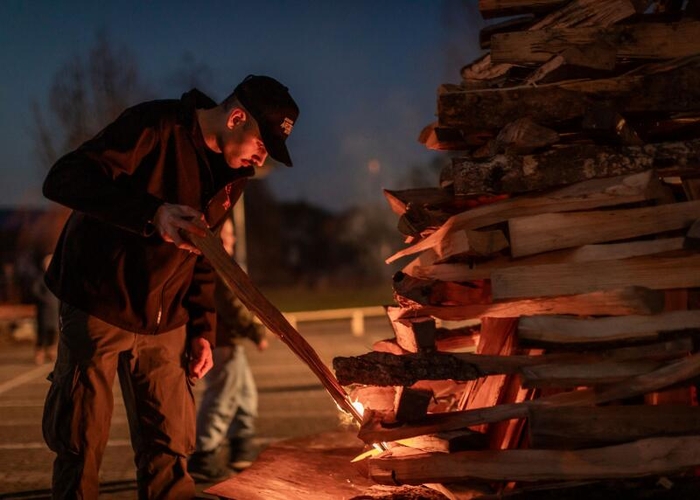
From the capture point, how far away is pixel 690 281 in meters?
3.54

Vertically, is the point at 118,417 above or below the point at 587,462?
below

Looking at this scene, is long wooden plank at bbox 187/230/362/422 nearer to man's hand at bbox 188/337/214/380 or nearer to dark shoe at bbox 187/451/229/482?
man's hand at bbox 188/337/214/380

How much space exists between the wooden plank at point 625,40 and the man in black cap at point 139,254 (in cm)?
123

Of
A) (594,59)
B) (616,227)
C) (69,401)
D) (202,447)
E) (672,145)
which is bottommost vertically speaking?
(202,447)

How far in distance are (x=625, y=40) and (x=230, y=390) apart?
11.7ft

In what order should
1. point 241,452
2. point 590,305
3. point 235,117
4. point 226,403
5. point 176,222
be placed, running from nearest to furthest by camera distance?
point 176,222, point 590,305, point 235,117, point 226,403, point 241,452

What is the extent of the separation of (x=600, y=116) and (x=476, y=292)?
44.2 inches

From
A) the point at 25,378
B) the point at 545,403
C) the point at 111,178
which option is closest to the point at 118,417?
the point at 25,378

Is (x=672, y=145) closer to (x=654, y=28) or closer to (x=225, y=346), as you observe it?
(x=654, y=28)

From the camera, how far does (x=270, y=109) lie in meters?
3.60

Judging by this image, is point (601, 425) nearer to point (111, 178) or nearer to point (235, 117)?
point (235, 117)

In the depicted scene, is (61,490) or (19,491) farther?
(19,491)

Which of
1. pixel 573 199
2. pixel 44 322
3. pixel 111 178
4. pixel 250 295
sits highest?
pixel 111 178

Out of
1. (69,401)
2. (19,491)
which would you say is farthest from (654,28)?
(19,491)
